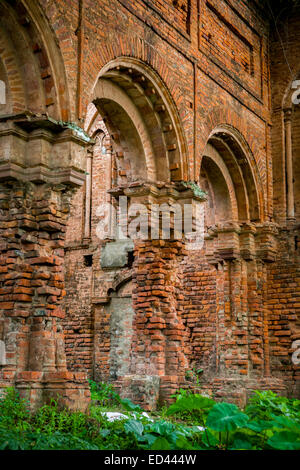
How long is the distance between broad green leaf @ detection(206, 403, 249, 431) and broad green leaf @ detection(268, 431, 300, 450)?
12.6 inches

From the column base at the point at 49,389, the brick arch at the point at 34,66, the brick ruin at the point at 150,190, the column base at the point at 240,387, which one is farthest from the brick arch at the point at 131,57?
the column base at the point at 240,387

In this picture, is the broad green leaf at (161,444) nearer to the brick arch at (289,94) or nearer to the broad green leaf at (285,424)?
the broad green leaf at (285,424)

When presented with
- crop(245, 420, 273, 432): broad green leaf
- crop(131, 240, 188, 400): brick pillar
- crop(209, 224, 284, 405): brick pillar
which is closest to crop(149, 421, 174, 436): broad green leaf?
crop(245, 420, 273, 432): broad green leaf

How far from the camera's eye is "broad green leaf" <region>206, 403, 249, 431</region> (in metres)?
6.16

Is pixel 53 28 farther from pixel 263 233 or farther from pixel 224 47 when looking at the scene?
pixel 263 233

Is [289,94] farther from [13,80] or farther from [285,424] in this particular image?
[285,424]

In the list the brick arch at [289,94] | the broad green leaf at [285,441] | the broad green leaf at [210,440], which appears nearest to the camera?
the broad green leaf at [285,441]

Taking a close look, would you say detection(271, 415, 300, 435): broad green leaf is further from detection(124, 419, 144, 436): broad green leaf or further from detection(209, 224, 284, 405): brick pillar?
detection(209, 224, 284, 405): brick pillar

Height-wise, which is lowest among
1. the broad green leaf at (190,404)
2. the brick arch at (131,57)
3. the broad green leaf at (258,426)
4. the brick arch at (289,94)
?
the broad green leaf at (258,426)

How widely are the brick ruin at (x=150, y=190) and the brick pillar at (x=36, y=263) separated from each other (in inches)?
0.7

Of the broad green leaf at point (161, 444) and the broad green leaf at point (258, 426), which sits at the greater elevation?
the broad green leaf at point (258, 426)

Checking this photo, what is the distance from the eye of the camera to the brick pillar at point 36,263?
7594 mm

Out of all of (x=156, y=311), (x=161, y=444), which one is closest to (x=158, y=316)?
(x=156, y=311)

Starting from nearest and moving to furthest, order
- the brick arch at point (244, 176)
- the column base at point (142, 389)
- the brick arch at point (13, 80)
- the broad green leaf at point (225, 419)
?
the broad green leaf at point (225, 419), the brick arch at point (13, 80), the column base at point (142, 389), the brick arch at point (244, 176)
